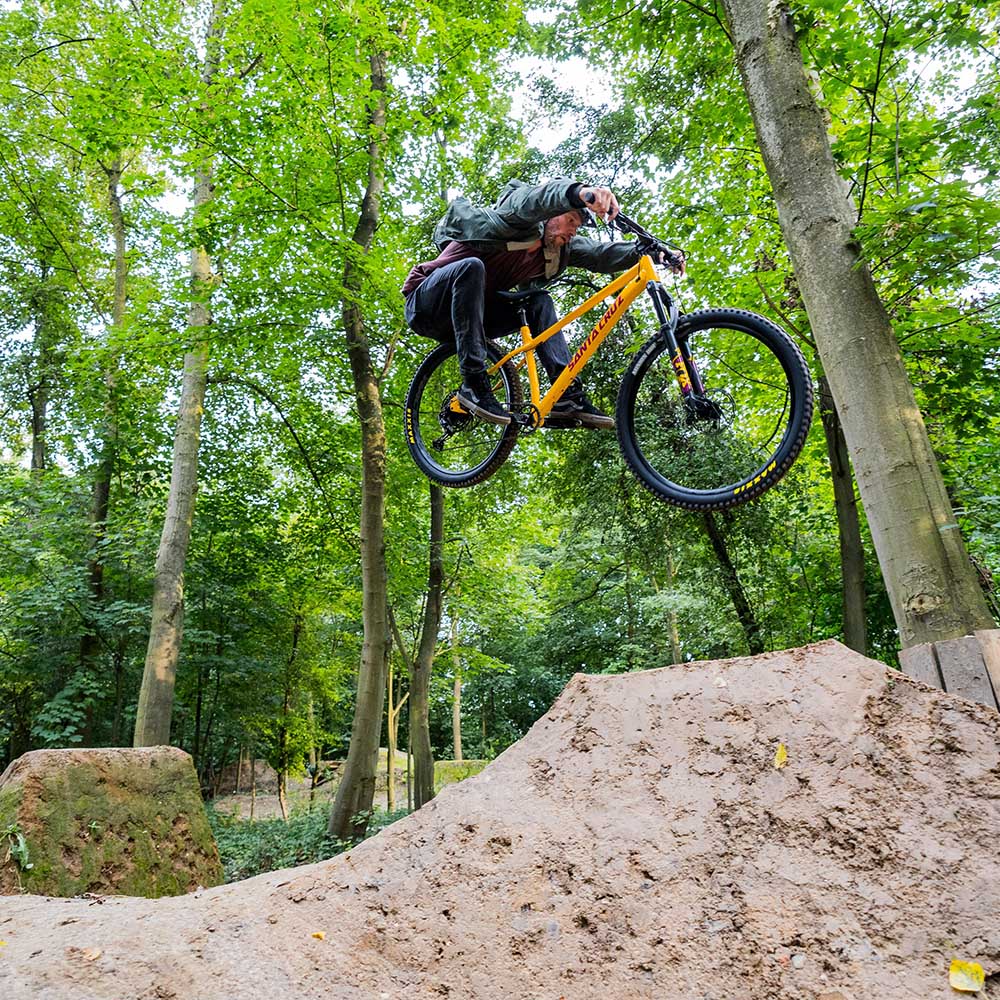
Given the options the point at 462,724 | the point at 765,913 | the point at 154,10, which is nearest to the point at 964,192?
the point at 765,913

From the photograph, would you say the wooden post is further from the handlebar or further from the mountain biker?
the handlebar

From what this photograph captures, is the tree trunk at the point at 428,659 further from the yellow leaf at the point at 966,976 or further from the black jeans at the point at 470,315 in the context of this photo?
the yellow leaf at the point at 966,976

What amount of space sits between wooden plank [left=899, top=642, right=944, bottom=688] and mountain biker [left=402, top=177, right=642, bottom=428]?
162 cm

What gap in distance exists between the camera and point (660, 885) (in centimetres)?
→ 222

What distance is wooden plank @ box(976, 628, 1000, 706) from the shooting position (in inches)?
98.8

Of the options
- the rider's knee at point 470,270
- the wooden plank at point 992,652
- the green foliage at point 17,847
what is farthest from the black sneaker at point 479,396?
the green foliage at point 17,847

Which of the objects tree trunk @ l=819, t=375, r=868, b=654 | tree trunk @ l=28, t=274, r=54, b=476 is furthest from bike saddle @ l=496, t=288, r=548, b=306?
tree trunk @ l=28, t=274, r=54, b=476

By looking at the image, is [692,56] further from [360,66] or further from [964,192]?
[964,192]

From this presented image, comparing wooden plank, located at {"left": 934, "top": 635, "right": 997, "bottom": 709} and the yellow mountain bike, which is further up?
the yellow mountain bike

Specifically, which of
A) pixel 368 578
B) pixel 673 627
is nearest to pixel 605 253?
pixel 368 578

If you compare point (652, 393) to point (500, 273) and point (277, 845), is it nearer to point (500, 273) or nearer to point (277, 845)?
point (500, 273)

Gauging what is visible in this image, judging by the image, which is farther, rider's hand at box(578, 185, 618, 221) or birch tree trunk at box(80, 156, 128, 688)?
birch tree trunk at box(80, 156, 128, 688)

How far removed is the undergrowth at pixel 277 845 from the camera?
7156 millimetres

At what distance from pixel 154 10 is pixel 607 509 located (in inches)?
370
